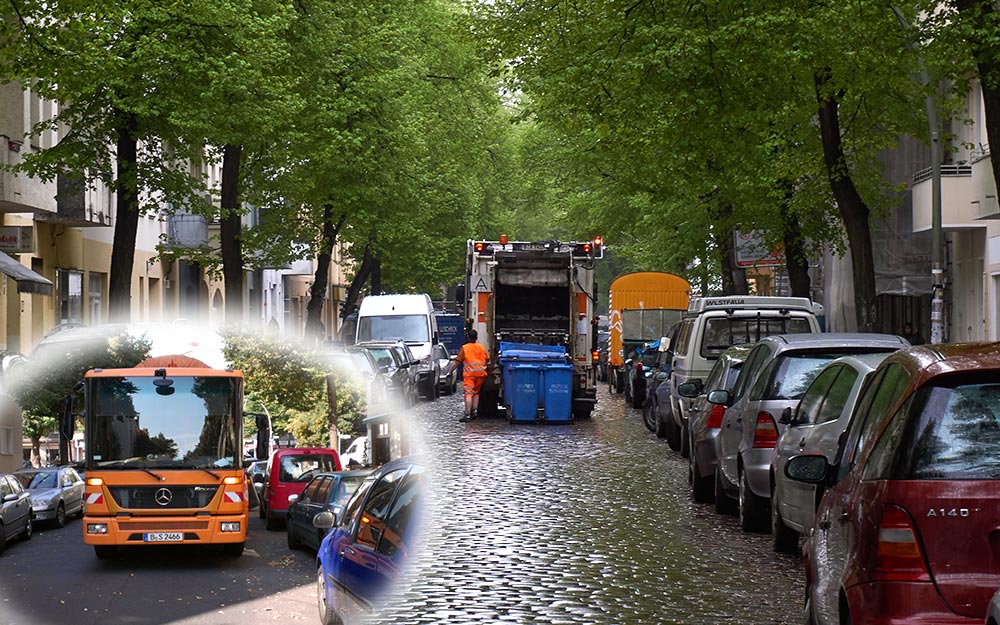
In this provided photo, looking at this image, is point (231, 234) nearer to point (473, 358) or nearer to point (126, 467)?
point (473, 358)

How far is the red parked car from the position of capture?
28.7 meters

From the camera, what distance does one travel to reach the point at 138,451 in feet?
63.2

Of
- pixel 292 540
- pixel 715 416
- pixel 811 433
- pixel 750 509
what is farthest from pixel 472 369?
pixel 811 433

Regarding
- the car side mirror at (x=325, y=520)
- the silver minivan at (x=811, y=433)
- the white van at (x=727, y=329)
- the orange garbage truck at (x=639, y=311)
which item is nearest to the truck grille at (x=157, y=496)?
the white van at (x=727, y=329)

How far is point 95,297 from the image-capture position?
136ft

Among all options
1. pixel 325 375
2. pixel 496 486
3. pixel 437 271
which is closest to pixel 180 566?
pixel 325 375

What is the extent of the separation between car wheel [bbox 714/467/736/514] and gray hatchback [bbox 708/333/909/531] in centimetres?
96

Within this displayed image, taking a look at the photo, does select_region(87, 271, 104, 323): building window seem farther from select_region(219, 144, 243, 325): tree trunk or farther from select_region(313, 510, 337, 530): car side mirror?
select_region(313, 510, 337, 530): car side mirror

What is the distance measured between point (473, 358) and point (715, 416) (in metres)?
13.2

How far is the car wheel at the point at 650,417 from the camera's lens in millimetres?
27217

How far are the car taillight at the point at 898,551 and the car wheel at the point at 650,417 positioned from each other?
21031 millimetres

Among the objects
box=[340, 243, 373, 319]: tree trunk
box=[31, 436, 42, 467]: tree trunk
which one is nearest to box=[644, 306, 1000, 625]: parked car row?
box=[31, 436, 42, 467]: tree trunk

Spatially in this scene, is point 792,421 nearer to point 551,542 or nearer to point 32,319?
point 551,542

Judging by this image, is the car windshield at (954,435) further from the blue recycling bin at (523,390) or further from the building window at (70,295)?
the building window at (70,295)
